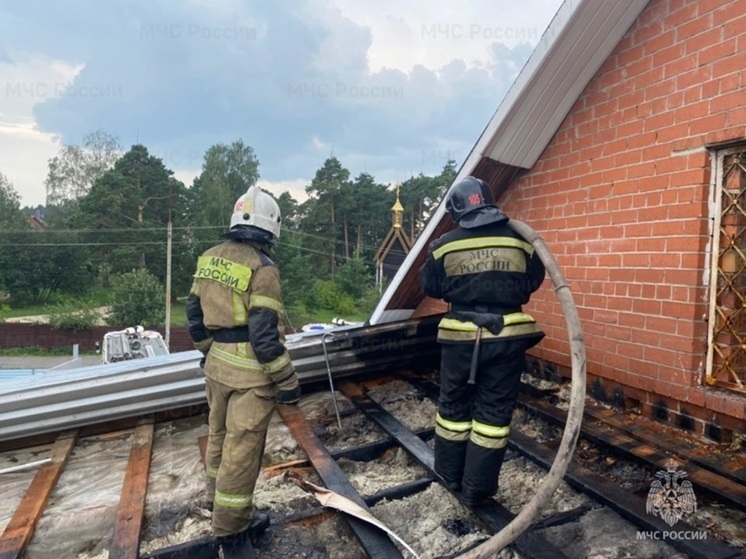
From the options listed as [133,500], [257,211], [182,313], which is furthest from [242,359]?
[182,313]

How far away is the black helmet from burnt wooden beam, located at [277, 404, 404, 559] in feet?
5.61

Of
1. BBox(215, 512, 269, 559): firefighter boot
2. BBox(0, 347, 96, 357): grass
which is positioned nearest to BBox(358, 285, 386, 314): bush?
BBox(0, 347, 96, 357): grass

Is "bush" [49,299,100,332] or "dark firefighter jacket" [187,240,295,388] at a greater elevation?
"dark firefighter jacket" [187,240,295,388]

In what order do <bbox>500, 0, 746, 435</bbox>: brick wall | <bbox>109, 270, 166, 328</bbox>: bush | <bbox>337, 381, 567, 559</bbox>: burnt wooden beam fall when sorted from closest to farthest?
<bbox>337, 381, 567, 559</bbox>: burnt wooden beam < <bbox>500, 0, 746, 435</bbox>: brick wall < <bbox>109, 270, 166, 328</bbox>: bush

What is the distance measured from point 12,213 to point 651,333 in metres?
47.6

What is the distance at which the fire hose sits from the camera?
2.12 meters

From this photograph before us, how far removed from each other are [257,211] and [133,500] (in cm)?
193

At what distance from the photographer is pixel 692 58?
3.10 metres

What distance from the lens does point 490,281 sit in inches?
108

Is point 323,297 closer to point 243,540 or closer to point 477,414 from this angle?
point 477,414

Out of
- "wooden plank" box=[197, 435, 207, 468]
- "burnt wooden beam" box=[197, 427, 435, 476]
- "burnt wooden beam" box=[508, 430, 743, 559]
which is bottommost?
"wooden plank" box=[197, 435, 207, 468]

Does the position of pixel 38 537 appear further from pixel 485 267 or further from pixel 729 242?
pixel 729 242

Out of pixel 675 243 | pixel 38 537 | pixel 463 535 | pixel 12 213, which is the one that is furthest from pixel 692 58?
pixel 12 213

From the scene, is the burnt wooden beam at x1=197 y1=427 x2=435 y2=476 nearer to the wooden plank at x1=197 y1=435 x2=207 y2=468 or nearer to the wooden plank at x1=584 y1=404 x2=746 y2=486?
the wooden plank at x1=197 y1=435 x2=207 y2=468
